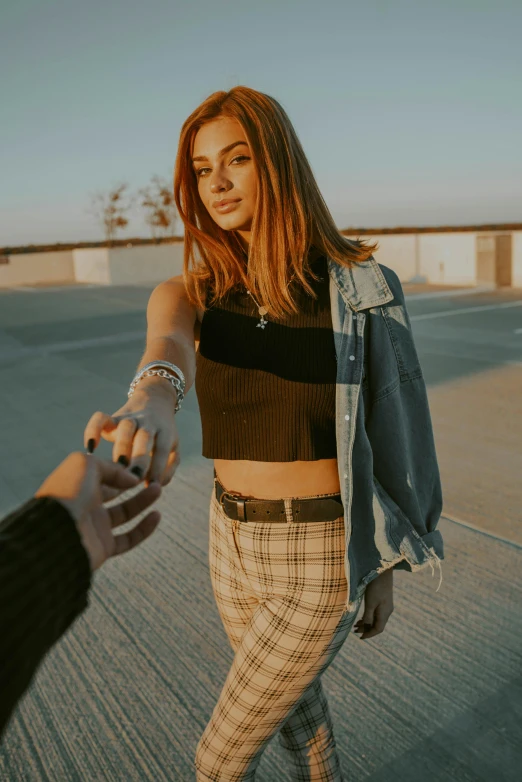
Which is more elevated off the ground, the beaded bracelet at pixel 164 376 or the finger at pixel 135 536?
the beaded bracelet at pixel 164 376

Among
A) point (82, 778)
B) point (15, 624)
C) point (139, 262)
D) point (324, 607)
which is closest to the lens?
point (15, 624)

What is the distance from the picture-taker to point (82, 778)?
88.6 inches

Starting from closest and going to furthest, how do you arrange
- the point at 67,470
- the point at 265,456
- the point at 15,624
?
the point at 15,624 < the point at 67,470 < the point at 265,456

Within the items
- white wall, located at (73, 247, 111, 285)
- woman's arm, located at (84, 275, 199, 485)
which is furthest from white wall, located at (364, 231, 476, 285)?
woman's arm, located at (84, 275, 199, 485)

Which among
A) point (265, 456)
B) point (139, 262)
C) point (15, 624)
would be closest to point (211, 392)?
point (265, 456)

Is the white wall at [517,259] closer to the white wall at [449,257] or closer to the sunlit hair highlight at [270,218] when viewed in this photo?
the white wall at [449,257]

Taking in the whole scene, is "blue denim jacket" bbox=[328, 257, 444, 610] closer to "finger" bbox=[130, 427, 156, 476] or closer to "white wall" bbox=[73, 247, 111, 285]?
"finger" bbox=[130, 427, 156, 476]

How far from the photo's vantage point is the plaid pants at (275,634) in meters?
1.63

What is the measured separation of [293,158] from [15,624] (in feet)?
5.08

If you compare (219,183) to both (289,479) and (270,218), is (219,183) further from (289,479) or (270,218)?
(289,479)

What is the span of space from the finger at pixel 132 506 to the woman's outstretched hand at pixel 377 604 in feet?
3.28

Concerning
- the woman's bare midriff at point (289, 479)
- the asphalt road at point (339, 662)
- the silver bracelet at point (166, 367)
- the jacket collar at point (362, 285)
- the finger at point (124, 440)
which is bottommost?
the asphalt road at point (339, 662)

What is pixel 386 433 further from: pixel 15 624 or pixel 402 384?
pixel 15 624

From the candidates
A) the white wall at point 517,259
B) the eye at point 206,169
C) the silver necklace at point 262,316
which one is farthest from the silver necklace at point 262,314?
the white wall at point 517,259
